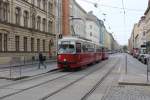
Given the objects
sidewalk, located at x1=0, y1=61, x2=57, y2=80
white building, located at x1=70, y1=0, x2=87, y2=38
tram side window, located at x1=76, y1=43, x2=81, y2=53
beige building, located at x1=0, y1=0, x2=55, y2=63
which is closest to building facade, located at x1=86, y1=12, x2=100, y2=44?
white building, located at x1=70, y1=0, x2=87, y2=38

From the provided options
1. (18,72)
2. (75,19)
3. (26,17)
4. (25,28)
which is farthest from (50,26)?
(18,72)

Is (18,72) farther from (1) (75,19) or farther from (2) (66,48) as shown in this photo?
(1) (75,19)

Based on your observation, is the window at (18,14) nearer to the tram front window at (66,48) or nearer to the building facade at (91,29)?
the tram front window at (66,48)

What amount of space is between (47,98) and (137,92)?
4159mm

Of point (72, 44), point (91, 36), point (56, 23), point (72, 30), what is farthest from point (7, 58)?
point (91, 36)

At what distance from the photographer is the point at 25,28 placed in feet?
172

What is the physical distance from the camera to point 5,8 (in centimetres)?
4597

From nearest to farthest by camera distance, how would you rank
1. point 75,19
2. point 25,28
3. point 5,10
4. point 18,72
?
point 18,72, point 5,10, point 25,28, point 75,19

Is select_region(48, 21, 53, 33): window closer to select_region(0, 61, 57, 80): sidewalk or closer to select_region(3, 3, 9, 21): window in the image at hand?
select_region(3, 3, 9, 21): window

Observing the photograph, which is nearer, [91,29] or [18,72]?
[18,72]

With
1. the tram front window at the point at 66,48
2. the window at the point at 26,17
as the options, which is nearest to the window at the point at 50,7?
the window at the point at 26,17

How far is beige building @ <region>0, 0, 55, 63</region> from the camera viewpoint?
4550cm

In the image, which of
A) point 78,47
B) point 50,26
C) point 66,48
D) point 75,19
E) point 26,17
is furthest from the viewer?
point 75,19

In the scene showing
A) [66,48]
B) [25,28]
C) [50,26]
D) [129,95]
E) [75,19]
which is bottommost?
[129,95]
